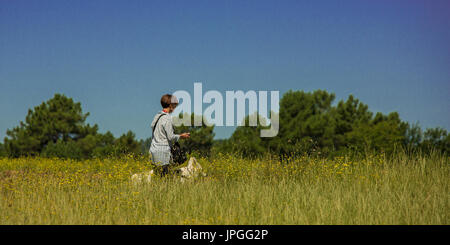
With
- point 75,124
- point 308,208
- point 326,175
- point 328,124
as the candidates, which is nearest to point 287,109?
point 328,124

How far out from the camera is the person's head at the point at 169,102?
7.48 metres

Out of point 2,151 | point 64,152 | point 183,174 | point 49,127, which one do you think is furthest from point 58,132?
point 183,174

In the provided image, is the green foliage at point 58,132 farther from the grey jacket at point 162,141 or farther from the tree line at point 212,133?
the grey jacket at point 162,141

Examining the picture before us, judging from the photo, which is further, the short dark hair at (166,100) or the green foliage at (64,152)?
the green foliage at (64,152)

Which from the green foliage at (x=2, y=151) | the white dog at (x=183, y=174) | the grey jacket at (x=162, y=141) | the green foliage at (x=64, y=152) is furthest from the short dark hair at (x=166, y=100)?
the green foliage at (x=2, y=151)

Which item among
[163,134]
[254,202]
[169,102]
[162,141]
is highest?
[169,102]

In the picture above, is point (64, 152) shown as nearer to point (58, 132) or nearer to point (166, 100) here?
point (58, 132)

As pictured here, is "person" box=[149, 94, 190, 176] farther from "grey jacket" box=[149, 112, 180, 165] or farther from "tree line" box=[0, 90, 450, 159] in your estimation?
"tree line" box=[0, 90, 450, 159]

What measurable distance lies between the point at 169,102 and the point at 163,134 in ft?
2.13

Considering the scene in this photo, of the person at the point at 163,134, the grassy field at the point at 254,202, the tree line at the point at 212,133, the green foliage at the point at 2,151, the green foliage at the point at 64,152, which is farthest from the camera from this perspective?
the tree line at the point at 212,133

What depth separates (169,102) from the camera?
7500 mm

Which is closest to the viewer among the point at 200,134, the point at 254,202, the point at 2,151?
the point at 254,202
